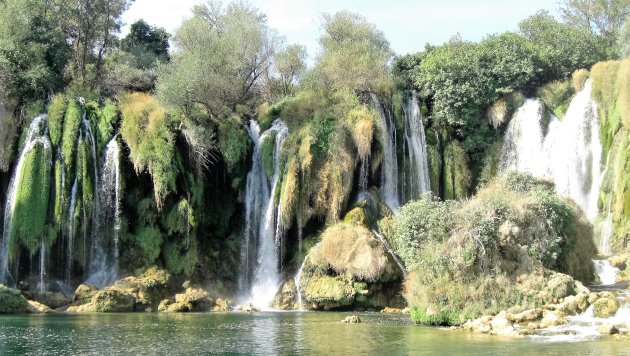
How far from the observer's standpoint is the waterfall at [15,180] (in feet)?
134

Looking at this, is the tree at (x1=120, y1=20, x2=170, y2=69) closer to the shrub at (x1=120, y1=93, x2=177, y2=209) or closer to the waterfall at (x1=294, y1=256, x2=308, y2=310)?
the shrub at (x1=120, y1=93, x2=177, y2=209)

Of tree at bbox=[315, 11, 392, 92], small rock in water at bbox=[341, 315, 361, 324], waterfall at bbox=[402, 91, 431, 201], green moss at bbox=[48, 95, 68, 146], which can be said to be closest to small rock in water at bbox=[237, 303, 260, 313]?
small rock in water at bbox=[341, 315, 361, 324]

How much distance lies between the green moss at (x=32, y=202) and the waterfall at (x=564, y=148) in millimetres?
26603

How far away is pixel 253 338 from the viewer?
27.4 m

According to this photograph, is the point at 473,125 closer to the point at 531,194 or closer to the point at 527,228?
the point at 531,194

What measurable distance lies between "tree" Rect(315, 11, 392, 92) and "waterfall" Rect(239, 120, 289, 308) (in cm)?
576

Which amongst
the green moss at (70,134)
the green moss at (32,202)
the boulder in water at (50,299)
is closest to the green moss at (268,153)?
the green moss at (70,134)

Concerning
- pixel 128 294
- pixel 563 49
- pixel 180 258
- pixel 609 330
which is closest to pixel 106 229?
pixel 180 258

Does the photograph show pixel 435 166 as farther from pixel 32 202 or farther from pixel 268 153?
pixel 32 202

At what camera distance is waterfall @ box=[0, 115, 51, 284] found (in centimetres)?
4084

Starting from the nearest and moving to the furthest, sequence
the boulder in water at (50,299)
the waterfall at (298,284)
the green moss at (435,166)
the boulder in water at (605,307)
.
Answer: the boulder in water at (605,307), the boulder in water at (50,299), the waterfall at (298,284), the green moss at (435,166)

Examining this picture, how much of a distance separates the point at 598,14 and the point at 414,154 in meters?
28.8

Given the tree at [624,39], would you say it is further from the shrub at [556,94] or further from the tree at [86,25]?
the tree at [86,25]

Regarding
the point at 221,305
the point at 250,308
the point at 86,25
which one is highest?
→ the point at 86,25
